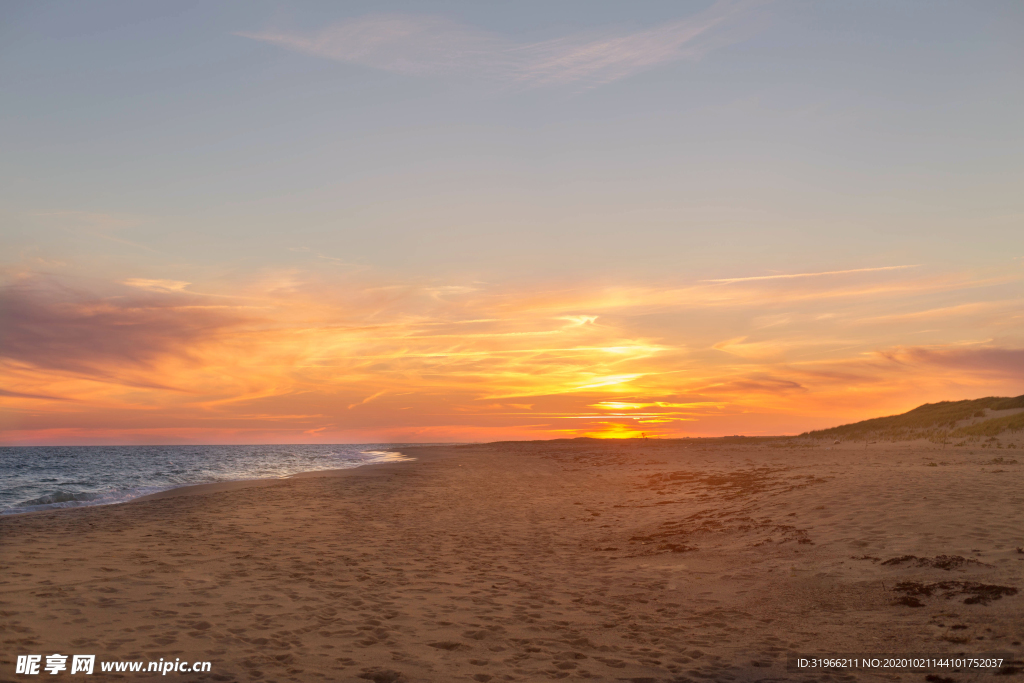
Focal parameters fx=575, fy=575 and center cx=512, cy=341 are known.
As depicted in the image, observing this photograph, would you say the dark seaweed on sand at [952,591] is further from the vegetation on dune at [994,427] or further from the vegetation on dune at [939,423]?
the vegetation on dune at [939,423]

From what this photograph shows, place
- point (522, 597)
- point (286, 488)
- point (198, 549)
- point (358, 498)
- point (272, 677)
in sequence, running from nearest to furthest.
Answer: point (272, 677)
point (522, 597)
point (198, 549)
point (358, 498)
point (286, 488)

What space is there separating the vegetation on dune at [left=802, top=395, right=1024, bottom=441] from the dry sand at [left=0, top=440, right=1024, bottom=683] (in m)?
28.8

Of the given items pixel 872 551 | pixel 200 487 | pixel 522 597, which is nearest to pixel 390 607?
pixel 522 597

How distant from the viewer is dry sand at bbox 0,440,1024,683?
8172mm

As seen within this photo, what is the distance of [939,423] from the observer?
167 feet

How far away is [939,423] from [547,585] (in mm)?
53539

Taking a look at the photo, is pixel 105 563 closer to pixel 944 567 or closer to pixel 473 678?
pixel 473 678

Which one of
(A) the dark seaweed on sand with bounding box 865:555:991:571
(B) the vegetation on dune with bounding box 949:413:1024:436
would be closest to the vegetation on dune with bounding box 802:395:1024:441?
(B) the vegetation on dune with bounding box 949:413:1024:436

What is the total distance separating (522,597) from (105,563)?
9521mm

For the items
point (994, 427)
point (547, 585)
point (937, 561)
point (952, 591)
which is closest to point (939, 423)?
point (994, 427)

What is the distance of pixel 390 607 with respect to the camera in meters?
10.4

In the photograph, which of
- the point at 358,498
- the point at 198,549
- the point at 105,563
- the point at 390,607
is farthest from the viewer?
the point at 358,498

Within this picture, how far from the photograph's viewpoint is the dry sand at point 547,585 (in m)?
8.17

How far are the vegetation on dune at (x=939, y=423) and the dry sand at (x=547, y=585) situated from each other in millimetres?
28807
